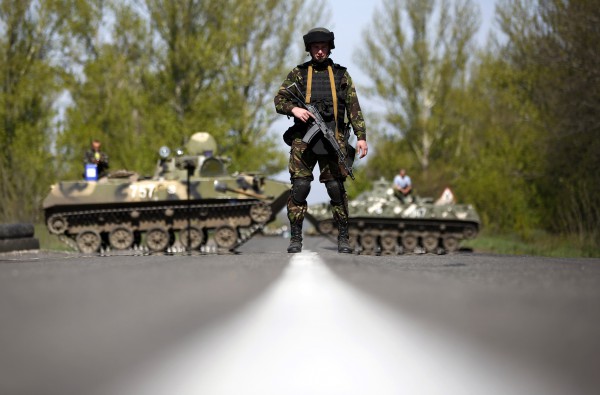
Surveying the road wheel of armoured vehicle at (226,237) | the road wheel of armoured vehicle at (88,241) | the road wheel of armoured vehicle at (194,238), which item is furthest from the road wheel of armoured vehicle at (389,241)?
the road wheel of armoured vehicle at (88,241)

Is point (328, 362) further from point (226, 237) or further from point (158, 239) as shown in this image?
point (158, 239)

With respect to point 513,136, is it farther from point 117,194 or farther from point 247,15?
point 117,194

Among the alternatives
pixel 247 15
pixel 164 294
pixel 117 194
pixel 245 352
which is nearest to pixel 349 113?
pixel 164 294

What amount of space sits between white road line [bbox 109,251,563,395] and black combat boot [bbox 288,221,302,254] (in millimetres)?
4544

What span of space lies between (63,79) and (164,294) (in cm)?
3088

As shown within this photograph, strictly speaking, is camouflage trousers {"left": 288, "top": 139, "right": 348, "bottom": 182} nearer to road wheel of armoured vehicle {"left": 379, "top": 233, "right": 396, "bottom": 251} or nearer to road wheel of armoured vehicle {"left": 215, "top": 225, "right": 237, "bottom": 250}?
road wheel of armoured vehicle {"left": 215, "top": 225, "right": 237, "bottom": 250}

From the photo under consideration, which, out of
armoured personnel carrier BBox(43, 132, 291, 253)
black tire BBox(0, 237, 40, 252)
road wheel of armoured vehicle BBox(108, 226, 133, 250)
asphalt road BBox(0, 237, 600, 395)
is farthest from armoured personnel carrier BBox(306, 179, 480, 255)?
asphalt road BBox(0, 237, 600, 395)

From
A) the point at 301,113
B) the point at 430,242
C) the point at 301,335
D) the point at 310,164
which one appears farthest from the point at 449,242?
the point at 301,335

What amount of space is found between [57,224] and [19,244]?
288 inches

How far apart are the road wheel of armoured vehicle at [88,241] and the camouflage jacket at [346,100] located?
15.8m

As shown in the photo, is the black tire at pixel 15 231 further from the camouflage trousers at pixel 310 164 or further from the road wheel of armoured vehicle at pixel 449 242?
the road wheel of armoured vehicle at pixel 449 242

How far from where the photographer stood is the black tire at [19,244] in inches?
572

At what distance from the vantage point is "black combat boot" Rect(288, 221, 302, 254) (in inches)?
280

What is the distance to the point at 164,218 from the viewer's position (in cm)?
Result: 2233
